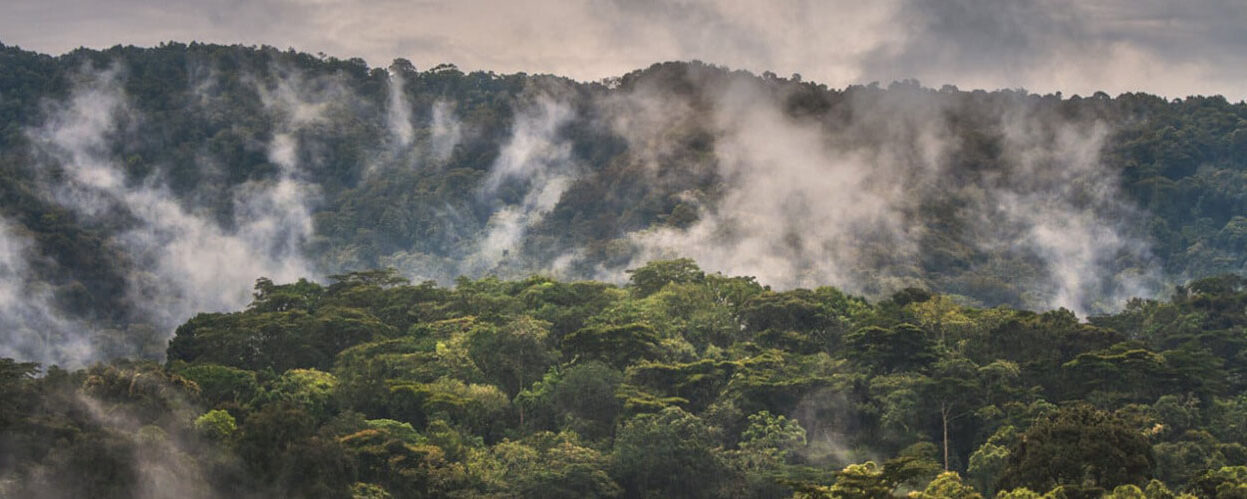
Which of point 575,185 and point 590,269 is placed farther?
point 575,185

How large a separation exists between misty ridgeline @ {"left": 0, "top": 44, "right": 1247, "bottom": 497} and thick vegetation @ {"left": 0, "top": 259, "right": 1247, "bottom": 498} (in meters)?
0.15

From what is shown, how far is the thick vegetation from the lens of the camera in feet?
124

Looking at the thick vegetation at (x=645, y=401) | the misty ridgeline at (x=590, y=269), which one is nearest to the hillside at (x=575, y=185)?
the misty ridgeline at (x=590, y=269)

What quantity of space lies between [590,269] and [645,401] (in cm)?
3864

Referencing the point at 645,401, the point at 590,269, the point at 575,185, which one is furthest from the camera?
the point at 575,185

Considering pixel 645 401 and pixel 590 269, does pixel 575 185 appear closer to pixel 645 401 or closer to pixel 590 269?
pixel 590 269

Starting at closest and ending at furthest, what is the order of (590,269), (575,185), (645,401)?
(645,401), (590,269), (575,185)

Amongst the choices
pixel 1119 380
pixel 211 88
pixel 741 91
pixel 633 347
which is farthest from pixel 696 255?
pixel 211 88

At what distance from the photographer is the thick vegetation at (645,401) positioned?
37688 millimetres

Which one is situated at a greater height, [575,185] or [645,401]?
[575,185]

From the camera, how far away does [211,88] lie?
112m

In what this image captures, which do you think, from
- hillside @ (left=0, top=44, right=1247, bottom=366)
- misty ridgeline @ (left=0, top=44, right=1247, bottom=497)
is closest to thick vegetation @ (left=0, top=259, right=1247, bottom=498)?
misty ridgeline @ (left=0, top=44, right=1247, bottom=497)

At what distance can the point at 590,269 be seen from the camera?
88.0 metres

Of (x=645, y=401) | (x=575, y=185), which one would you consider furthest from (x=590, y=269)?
(x=645, y=401)
